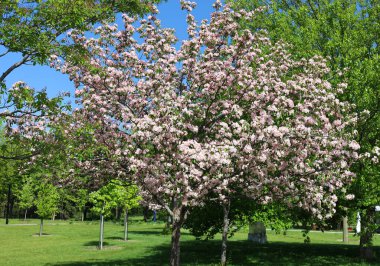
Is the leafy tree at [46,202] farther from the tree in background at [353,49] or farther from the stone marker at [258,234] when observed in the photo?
the tree in background at [353,49]

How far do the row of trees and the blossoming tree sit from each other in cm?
5

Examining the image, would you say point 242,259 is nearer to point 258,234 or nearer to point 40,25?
point 258,234

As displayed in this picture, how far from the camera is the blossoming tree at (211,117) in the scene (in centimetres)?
1343

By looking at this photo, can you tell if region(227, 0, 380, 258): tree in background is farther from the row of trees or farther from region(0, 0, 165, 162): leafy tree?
region(0, 0, 165, 162): leafy tree

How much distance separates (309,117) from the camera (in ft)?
46.4

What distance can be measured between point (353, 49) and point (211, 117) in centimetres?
1036

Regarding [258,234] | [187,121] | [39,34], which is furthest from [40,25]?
[258,234]

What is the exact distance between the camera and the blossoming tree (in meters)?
13.4

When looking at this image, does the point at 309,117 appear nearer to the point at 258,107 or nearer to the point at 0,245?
the point at 258,107

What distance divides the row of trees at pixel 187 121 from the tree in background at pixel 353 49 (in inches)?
124

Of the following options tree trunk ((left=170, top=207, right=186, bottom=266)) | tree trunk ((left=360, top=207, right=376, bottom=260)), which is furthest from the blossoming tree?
tree trunk ((left=360, top=207, right=376, bottom=260))

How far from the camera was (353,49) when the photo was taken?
22.3 metres

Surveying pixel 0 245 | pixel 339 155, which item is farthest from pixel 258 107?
pixel 0 245

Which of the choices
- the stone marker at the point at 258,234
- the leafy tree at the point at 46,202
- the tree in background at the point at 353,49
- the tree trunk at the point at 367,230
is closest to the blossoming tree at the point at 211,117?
the tree in background at the point at 353,49
